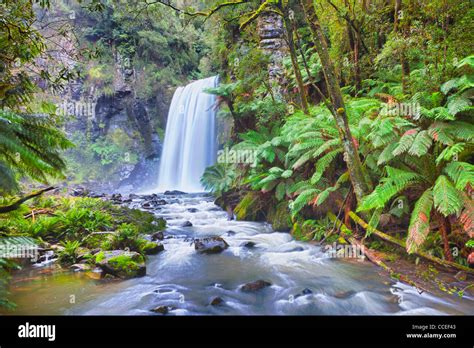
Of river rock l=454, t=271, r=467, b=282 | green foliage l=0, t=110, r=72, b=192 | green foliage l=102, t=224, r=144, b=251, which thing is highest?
green foliage l=0, t=110, r=72, b=192

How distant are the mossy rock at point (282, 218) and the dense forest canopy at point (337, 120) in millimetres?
39

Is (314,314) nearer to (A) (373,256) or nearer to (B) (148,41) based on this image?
Answer: (A) (373,256)

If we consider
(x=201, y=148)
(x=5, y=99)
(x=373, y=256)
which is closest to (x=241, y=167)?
(x=373, y=256)

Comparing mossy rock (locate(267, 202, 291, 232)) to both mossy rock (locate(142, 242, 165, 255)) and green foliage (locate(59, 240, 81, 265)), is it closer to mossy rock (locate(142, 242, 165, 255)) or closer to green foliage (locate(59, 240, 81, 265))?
mossy rock (locate(142, 242, 165, 255))

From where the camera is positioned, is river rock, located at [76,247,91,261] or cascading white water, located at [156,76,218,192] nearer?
river rock, located at [76,247,91,261]

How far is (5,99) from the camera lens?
121 inches

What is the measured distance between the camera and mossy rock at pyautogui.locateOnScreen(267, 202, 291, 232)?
862cm

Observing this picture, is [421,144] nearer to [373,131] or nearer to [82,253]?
[373,131]

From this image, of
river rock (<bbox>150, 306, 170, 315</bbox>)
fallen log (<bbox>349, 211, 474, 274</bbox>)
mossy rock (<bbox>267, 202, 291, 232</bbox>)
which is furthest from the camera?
mossy rock (<bbox>267, 202, 291, 232</bbox>)

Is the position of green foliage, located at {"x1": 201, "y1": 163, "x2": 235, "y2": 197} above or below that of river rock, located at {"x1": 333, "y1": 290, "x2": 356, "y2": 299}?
above

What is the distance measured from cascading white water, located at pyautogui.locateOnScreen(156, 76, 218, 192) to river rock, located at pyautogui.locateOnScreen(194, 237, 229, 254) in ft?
39.6

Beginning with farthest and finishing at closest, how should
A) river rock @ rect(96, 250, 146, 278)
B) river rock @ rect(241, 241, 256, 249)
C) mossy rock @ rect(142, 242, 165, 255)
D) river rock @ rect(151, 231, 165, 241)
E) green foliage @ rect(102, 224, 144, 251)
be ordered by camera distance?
river rock @ rect(151, 231, 165, 241) → river rock @ rect(241, 241, 256, 249) → mossy rock @ rect(142, 242, 165, 255) → green foliage @ rect(102, 224, 144, 251) → river rock @ rect(96, 250, 146, 278)

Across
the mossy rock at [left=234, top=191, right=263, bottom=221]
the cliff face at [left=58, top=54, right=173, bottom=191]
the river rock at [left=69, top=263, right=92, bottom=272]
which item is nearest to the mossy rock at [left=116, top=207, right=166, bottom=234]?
the mossy rock at [left=234, top=191, right=263, bottom=221]

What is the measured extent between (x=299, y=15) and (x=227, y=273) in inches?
452
